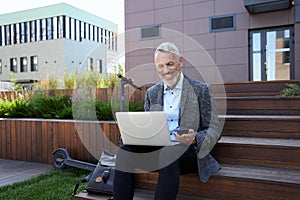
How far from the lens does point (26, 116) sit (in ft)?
13.6

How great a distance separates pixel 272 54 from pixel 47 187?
5.39m

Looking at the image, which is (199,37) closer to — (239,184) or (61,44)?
(239,184)

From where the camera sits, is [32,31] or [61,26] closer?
[61,26]

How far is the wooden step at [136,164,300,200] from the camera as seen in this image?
1614 millimetres

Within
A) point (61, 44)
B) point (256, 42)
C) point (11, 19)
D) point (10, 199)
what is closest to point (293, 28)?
point (256, 42)

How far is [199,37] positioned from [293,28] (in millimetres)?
1997

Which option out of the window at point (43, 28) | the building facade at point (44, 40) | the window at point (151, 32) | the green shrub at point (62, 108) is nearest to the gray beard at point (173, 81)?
the green shrub at point (62, 108)

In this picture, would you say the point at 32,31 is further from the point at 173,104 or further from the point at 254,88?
the point at 173,104

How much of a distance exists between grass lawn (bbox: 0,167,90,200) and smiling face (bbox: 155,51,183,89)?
1.30m

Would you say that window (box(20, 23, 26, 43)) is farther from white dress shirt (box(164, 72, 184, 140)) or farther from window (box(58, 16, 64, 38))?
white dress shirt (box(164, 72, 184, 140))

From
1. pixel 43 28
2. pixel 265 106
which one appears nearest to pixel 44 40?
pixel 43 28

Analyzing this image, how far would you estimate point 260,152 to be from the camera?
195 cm

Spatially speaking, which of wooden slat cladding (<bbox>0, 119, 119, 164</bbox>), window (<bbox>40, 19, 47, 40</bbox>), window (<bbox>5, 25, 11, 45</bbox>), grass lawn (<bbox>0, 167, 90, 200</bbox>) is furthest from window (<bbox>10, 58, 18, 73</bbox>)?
grass lawn (<bbox>0, 167, 90, 200</bbox>)

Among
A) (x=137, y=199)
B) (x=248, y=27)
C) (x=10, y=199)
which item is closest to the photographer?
(x=137, y=199)
